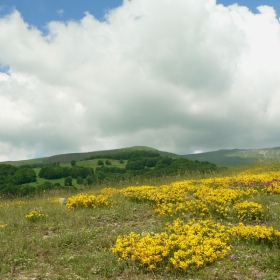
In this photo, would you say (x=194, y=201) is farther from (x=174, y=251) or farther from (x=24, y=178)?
(x=24, y=178)

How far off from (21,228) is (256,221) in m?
8.06

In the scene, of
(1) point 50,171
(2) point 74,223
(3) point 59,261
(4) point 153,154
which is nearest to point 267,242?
(3) point 59,261

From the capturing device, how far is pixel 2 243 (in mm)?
8984

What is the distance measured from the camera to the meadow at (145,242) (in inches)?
264

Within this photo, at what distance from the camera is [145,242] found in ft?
24.2

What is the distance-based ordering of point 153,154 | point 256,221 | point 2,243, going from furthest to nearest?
1. point 153,154
2. point 256,221
3. point 2,243

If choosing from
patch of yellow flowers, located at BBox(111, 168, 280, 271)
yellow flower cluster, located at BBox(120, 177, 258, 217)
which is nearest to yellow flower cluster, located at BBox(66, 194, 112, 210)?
yellow flower cluster, located at BBox(120, 177, 258, 217)

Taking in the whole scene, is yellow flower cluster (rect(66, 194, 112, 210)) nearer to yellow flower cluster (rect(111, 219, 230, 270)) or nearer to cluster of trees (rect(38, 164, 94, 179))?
yellow flower cluster (rect(111, 219, 230, 270))

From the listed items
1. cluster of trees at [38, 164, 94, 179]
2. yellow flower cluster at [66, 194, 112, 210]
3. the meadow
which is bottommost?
the meadow

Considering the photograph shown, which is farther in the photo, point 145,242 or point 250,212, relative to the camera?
point 250,212

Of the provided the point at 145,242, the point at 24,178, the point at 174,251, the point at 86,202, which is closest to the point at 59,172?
the point at 24,178

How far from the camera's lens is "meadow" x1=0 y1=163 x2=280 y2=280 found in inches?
264

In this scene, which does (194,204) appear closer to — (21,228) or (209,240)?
(209,240)

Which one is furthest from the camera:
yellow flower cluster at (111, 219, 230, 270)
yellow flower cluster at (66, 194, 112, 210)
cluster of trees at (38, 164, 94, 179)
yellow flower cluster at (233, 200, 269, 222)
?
cluster of trees at (38, 164, 94, 179)
